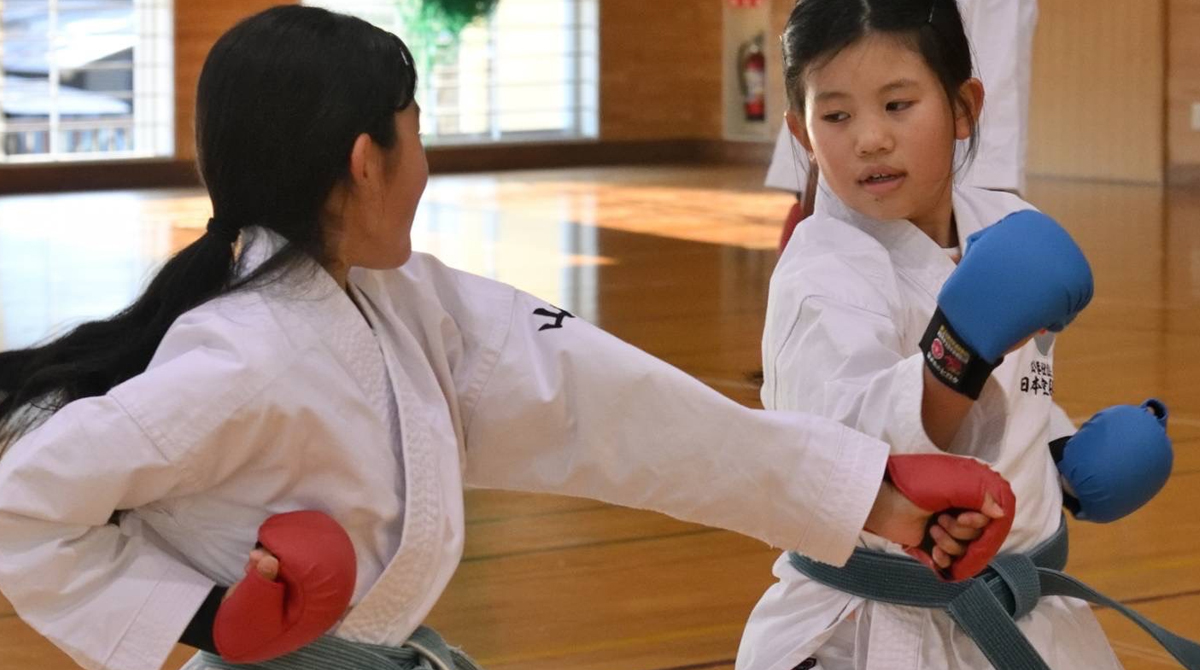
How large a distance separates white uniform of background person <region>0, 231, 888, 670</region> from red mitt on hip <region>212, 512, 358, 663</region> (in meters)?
0.05

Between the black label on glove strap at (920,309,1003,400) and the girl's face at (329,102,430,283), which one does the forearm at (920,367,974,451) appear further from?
the girl's face at (329,102,430,283)

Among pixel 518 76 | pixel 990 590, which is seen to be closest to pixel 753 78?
pixel 518 76

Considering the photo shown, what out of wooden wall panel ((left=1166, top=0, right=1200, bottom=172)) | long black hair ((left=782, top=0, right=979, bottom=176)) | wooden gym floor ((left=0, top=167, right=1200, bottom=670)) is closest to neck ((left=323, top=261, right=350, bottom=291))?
long black hair ((left=782, top=0, right=979, bottom=176))

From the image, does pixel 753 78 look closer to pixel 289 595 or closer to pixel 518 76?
pixel 518 76

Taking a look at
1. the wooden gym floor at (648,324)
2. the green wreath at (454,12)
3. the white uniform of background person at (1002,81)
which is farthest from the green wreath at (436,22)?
the white uniform of background person at (1002,81)

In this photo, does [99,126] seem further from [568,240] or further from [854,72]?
[854,72]

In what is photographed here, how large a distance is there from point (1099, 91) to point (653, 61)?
11.2ft

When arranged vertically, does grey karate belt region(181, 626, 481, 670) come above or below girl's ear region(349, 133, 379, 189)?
below

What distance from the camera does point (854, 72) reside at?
179 cm

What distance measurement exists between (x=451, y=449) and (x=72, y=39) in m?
9.40

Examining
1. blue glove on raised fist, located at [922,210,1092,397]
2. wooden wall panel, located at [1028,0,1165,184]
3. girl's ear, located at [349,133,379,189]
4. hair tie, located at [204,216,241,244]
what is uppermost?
wooden wall panel, located at [1028,0,1165,184]

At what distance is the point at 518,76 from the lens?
39.6 ft

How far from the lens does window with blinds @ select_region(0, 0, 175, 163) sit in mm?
10086

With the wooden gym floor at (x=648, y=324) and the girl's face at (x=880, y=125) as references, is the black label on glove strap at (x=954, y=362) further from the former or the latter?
the wooden gym floor at (x=648, y=324)
